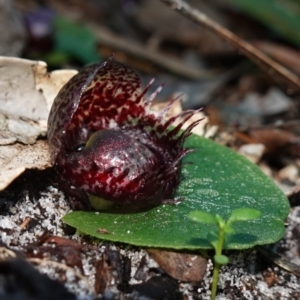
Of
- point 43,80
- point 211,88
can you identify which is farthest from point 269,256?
point 211,88

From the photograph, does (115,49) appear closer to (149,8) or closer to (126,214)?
(149,8)

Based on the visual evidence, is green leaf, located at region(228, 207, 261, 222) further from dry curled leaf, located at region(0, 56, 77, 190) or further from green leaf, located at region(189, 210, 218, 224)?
dry curled leaf, located at region(0, 56, 77, 190)

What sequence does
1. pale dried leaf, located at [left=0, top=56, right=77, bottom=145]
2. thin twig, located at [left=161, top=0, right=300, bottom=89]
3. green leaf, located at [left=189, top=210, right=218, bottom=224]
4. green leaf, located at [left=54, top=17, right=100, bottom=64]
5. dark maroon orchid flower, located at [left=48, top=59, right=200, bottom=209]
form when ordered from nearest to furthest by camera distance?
green leaf, located at [left=189, top=210, right=218, bottom=224]
dark maroon orchid flower, located at [left=48, top=59, right=200, bottom=209]
pale dried leaf, located at [left=0, top=56, right=77, bottom=145]
thin twig, located at [left=161, top=0, right=300, bottom=89]
green leaf, located at [left=54, top=17, right=100, bottom=64]

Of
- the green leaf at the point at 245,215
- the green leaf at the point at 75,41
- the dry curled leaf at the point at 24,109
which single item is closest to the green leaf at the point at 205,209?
the green leaf at the point at 245,215

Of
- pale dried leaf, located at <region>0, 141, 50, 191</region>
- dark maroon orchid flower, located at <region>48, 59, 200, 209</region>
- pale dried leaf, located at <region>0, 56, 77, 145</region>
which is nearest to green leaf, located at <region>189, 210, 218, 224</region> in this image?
dark maroon orchid flower, located at <region>48, 59, 200, 209</region>

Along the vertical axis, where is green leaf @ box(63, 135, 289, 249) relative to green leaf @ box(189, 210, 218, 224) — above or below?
below

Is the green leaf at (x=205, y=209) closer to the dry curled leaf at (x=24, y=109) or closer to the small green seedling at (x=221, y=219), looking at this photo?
the small green seedling at (x=221, y=219)

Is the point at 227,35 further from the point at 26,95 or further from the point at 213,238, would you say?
the point at 213,238
